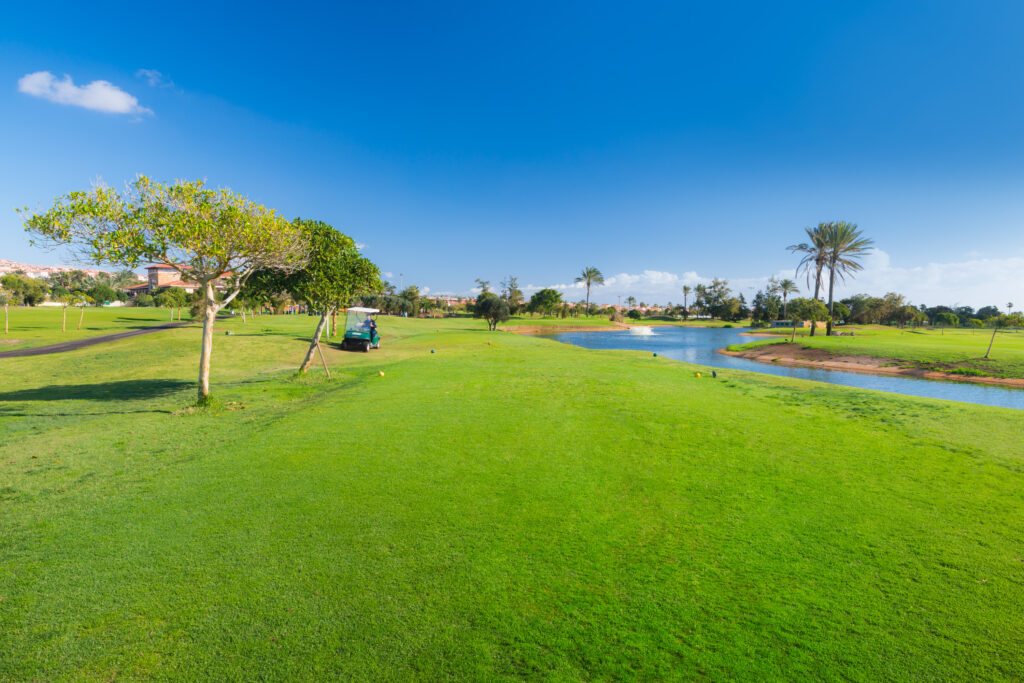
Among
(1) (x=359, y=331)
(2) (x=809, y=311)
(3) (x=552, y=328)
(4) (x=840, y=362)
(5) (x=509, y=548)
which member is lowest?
(5) (x=509, y=548)

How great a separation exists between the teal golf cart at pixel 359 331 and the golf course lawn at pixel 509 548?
2043cm

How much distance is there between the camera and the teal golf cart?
32.3 m

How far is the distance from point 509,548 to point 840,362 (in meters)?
44.6

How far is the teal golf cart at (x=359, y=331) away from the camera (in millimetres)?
32281

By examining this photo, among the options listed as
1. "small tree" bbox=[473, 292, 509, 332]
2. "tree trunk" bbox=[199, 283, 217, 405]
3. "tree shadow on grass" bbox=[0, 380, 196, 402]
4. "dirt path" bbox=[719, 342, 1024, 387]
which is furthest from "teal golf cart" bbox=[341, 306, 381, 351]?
"dirt path" bbox=[719, 342, 1024, 387]

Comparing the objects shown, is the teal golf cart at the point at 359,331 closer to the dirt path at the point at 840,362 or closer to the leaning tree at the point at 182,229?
the leaning tree at the point at 182,229

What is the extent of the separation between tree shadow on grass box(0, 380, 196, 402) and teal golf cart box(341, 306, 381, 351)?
14.1 meters

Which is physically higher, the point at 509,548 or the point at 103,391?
the point at 509,548

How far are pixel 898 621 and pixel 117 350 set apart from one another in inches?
1412

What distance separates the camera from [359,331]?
108 ft

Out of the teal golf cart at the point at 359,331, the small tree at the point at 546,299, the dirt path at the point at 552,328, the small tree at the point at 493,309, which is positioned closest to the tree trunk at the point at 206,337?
the teal golf cart at the point at 359,331

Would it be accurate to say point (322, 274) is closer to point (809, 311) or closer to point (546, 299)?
point (809, 311)

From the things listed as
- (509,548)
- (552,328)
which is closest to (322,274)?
(509,548)

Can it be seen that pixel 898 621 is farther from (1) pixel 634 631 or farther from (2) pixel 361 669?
(2) pixel 361 669
